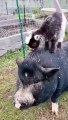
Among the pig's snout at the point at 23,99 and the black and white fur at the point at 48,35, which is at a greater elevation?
the black and white fur at the point at 48,35

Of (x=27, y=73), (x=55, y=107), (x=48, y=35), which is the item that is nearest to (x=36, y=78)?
(x=27, y=73)

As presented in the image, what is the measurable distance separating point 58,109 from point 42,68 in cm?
89

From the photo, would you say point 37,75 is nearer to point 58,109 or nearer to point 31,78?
point 31,78

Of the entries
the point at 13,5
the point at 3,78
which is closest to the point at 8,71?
the point at 3,78

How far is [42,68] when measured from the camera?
2.50 m

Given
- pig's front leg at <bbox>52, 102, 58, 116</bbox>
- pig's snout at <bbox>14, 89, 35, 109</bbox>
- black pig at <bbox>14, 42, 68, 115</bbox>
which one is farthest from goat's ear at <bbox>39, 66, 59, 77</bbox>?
pig's front leg at <bbox>52, 102, 58, 116</bbox>

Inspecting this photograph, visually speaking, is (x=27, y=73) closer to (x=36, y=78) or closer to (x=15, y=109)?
(x=36, y=78)

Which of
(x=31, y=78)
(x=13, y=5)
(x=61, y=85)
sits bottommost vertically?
(x=13, y=5)

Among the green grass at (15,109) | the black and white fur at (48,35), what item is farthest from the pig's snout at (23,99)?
the green grass at (15,109)

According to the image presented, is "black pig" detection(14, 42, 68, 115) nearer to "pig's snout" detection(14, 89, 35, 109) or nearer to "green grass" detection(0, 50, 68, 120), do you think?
"pig's snout" detection(14, 89, 35, 109)

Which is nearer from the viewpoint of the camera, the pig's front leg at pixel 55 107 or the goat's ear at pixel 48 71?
the goat's ear at pixel 48 71

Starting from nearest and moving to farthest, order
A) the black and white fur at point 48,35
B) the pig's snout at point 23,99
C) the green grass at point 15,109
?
the pig's snout at point 23,99 → the black and white fur at point 48,35 → the green grass at point 15,109

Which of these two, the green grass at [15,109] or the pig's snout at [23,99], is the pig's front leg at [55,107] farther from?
the pig's snout at [23,99]

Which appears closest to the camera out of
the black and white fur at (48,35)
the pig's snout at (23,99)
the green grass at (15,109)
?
the pig's snout at (23,99)
